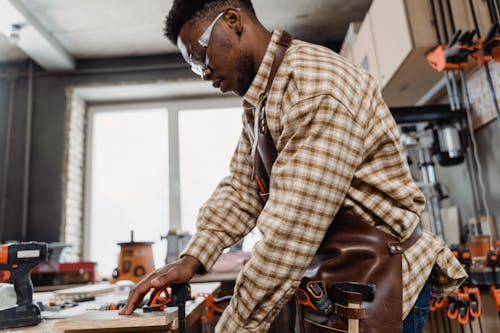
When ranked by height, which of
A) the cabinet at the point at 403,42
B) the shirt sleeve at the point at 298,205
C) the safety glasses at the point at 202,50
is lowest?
the shirt sleeve at the point at 298,205

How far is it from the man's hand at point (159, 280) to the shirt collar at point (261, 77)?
1.30ft

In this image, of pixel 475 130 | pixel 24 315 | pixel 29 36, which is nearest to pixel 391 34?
pixel 475 130

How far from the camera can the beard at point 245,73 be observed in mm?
946

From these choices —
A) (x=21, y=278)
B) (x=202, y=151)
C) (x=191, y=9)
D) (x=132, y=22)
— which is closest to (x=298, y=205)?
(x=191, y=9)

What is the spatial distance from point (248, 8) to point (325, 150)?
1.67 ft

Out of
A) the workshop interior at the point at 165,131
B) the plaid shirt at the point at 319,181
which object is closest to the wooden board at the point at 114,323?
the plaid shirt at the point at 319,181

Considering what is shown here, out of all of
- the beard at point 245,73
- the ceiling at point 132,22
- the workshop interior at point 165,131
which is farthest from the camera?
the ceiling at point 132,22

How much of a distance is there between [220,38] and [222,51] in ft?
0.10

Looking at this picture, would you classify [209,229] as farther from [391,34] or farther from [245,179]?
[391,34]

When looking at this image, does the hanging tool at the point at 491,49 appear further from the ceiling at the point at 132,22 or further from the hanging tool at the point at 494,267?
the ceiling at the point at 132,22

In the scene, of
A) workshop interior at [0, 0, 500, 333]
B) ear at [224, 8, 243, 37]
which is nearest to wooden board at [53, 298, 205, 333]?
workshop interior at [0, 0, 500, 333]

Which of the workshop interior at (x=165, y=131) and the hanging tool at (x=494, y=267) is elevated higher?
the workshop interior at (x=165, y=131)

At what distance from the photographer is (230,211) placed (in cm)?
105

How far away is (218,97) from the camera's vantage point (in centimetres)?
426
